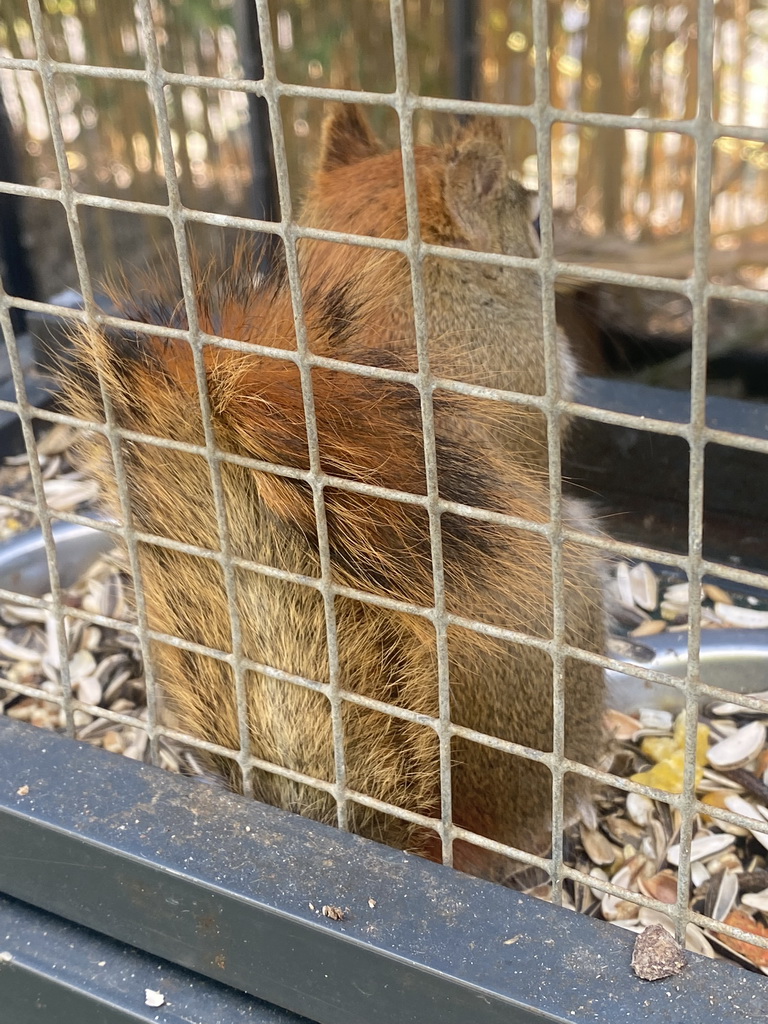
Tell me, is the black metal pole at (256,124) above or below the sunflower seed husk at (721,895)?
above

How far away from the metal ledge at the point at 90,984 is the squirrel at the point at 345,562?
6.5 inches

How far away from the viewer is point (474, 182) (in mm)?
1374

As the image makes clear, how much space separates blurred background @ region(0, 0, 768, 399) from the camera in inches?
106

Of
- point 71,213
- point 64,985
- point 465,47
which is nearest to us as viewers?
point 71,213

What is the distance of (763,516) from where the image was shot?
1634 millimetres

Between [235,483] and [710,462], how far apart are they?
950 millimetres

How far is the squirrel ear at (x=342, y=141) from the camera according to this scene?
1.58 m

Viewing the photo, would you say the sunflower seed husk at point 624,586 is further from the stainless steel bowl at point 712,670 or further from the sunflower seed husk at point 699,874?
the sunflower seed husk at point 699,874

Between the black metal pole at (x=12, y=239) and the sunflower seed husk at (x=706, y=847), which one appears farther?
the black metal pole at (x=12, y=239)

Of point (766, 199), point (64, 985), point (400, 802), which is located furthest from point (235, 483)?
point (766, 199)

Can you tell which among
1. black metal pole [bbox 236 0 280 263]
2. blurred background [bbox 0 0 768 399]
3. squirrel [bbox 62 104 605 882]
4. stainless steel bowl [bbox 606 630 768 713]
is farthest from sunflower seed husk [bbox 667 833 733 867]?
blurred background [bbox 0 0 768 399]

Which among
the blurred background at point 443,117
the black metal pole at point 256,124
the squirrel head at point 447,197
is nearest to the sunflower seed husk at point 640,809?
the squirrel head at point 447,197

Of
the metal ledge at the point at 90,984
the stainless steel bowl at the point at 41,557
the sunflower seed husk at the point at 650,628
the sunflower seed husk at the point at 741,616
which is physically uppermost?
the metal ledge at the point at 90,984

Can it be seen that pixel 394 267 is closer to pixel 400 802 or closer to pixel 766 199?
pixel 400 802
